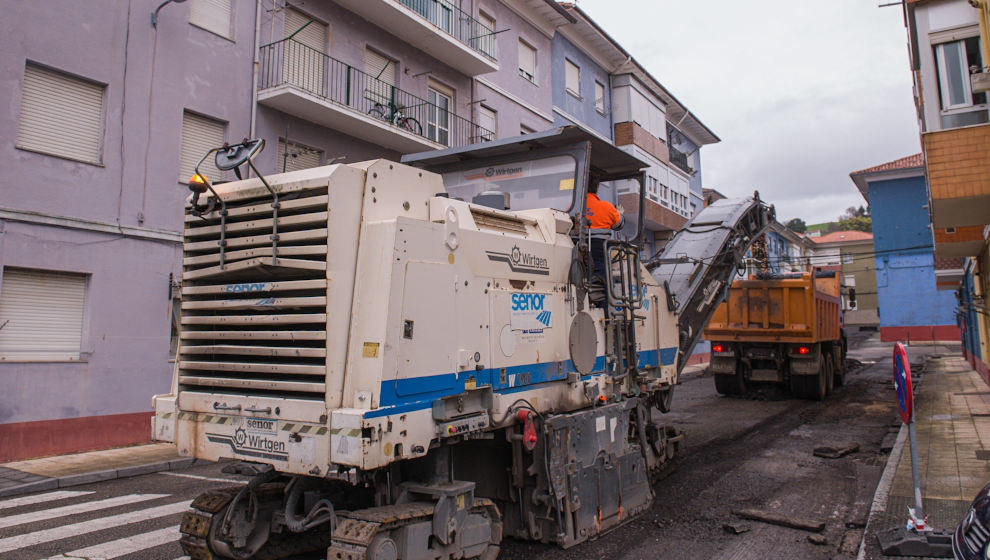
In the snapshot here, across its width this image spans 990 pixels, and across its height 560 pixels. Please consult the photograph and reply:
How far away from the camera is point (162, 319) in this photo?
36.7 feet

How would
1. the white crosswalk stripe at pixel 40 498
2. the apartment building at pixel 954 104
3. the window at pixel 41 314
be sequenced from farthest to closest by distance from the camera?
the window at pixel 41 314
the apartment building at pixel 954 104
the white crosswalk stripe at pixel 40 498

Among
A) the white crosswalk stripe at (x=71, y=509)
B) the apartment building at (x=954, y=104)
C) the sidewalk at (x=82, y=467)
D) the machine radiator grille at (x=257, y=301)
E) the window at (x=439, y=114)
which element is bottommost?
the white crosswalk stripe at (x=71, y=509)

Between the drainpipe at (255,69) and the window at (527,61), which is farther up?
the window at (527,61)

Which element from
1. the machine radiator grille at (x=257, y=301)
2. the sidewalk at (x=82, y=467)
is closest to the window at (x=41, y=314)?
the sidewalk at (x=82, y=467)

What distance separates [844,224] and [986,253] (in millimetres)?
76214

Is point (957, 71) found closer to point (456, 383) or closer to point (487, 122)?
point (456, 383)

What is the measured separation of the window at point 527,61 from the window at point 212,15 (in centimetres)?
980

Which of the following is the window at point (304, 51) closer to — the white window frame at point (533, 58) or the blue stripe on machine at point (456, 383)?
the white window frame at point (533, 58)

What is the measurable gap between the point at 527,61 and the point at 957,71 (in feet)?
41.4

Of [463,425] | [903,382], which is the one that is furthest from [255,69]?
[903,382]

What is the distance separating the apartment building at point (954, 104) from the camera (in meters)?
9.19

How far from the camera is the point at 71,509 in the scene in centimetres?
691

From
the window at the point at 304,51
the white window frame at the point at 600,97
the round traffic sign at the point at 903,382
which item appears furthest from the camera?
the white window frame at the point at 600,97

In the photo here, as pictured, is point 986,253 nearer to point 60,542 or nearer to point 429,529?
point 429,529
